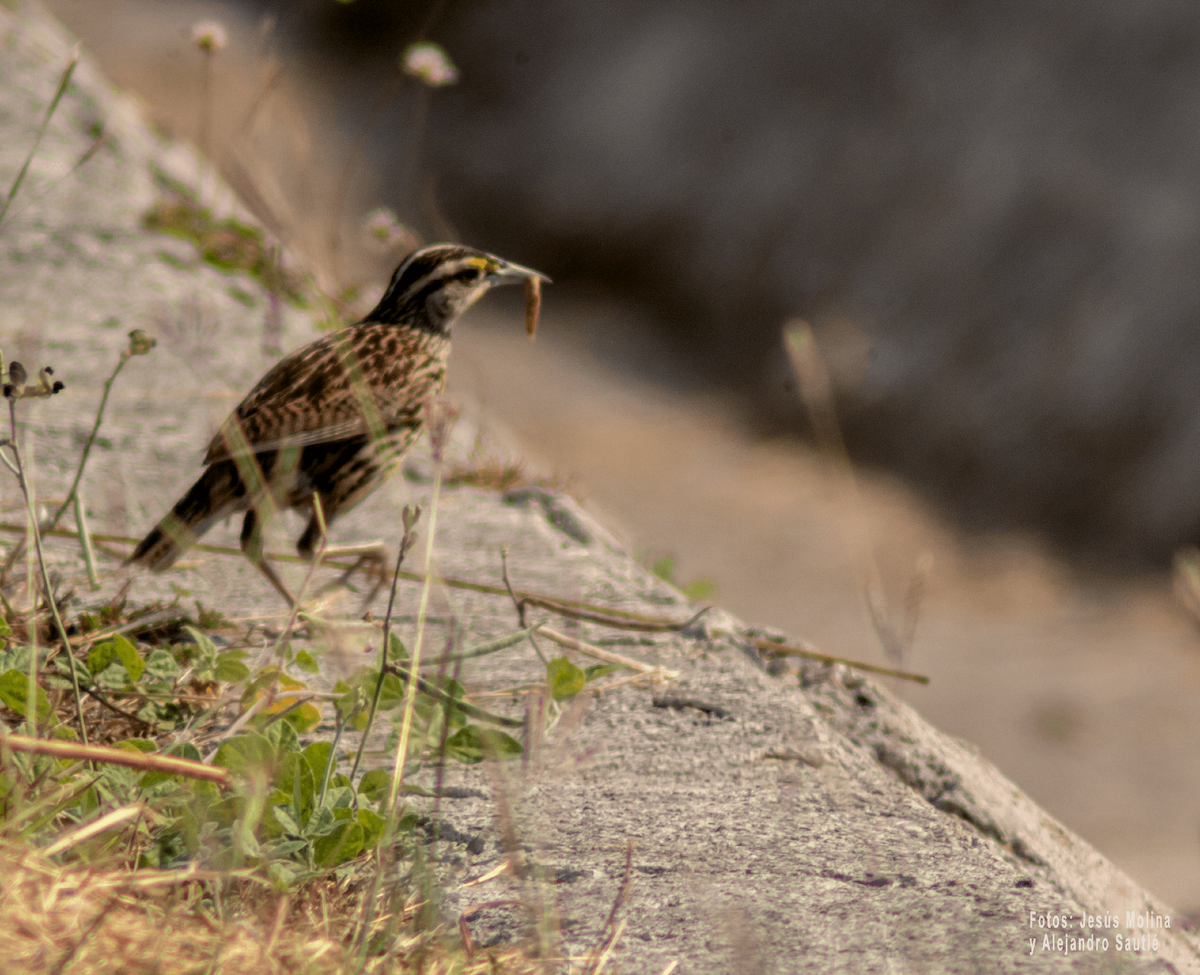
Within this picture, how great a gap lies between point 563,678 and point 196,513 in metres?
1.16

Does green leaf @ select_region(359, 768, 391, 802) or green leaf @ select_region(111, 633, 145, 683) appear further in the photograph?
green leaf @ select_region(111, 633, 145, 683)

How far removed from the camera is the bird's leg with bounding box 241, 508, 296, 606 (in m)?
2.88

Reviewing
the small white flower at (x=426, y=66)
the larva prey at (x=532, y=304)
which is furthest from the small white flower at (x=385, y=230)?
the larva prey at (x=532, y=304)

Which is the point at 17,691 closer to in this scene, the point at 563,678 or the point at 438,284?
the point at 563,678

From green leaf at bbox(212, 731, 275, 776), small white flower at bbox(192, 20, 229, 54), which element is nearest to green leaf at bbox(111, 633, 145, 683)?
green leaf at bbox(212, 731, 275, 776)

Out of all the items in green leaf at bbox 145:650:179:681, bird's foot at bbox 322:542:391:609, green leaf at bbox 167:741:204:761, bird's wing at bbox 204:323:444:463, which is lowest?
green leaf at bbox 167:741:204:761

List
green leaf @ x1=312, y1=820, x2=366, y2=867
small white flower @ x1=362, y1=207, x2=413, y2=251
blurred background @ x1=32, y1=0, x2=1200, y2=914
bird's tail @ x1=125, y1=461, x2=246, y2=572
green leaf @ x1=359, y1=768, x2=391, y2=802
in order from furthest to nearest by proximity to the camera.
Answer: blurred background @ x1=32, y1=0, x2=1200, y2=914 < small white flower @ x1=362, y1=207, x2=413, y2=251 < bird's tail @ x1=125, y1=461, x2=246, y2=572 < green leaf @ x1=359, y1=768, x2=391, y2=802 < green leaf @ x1=312, y1=820, x2=366, y2=867

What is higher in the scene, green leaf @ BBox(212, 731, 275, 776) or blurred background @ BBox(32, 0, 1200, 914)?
blurred background @ BBox(32, 0, 1200, 914)

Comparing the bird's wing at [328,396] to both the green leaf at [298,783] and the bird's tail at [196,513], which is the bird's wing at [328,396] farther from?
the green leaf at [298,783]

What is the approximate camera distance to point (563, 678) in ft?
7.29

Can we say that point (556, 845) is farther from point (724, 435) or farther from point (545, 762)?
point (724, 435)

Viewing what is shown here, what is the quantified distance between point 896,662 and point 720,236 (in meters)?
11.1

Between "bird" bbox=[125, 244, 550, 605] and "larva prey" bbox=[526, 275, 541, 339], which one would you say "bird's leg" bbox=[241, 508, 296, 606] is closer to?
"bird" bbox=[125, 244, 550, 605]

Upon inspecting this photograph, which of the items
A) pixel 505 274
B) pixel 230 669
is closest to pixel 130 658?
pixel 230 669
